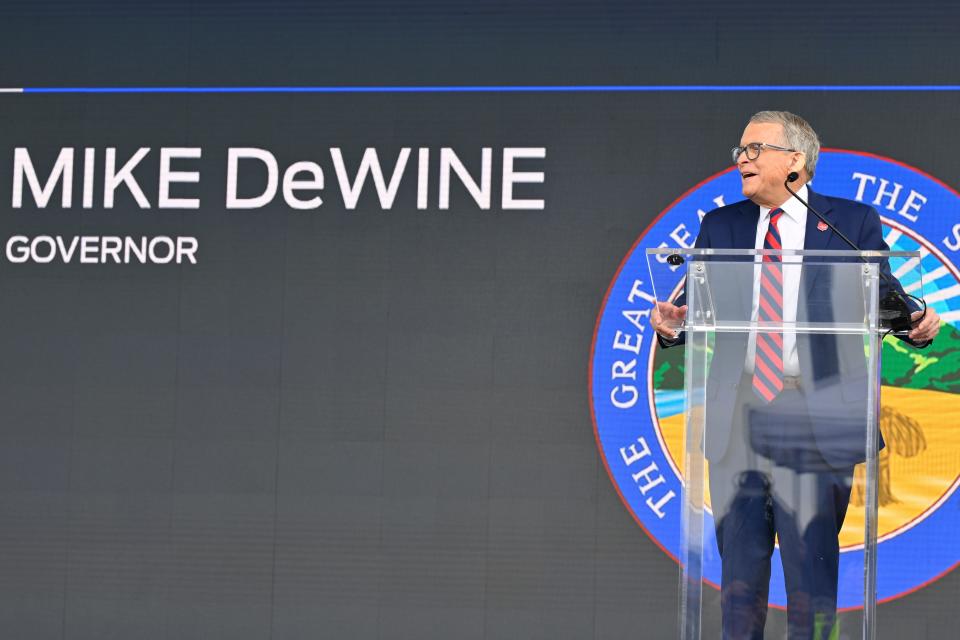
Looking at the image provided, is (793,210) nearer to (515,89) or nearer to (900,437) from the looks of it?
(900,437)

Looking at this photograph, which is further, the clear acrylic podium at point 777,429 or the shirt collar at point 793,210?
the shirt collar at point 793,210

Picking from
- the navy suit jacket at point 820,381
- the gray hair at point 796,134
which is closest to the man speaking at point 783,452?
the navy suit jacket at point 820,381

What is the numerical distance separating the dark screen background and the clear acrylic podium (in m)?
2.10

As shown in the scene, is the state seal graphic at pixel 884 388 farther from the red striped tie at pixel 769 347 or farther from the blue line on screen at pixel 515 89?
the red striped tie at pixel 769 347

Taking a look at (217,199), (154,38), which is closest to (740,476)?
(217,199)

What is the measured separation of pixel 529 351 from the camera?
4836 millimetres

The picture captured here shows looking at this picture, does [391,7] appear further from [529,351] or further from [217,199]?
[529,351]

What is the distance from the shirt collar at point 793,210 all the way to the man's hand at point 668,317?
0.38 meters

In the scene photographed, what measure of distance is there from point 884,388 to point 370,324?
6.11 ft

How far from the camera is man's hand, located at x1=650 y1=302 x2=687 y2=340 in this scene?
9.05ft

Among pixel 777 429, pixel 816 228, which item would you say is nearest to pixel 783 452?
pixel 777 429

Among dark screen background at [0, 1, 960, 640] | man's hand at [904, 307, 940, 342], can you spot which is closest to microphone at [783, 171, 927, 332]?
man's hand at [904, 307, 940, 342]

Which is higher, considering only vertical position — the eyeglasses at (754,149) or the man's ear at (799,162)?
the eyeglasses at (754,149)

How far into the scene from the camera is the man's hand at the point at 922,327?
276 cm
